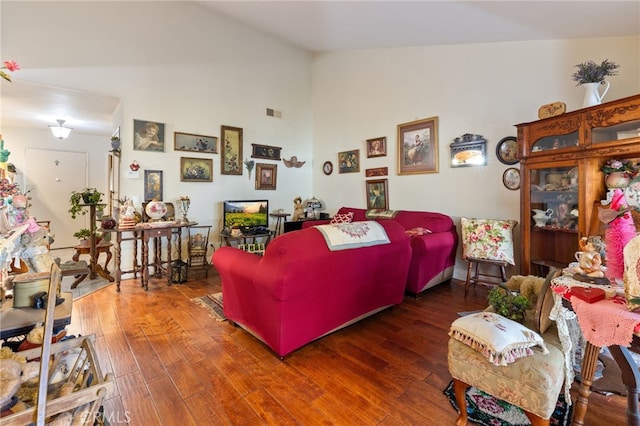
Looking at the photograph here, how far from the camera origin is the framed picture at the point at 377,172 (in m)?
4.85

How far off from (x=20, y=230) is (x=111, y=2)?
157 inches

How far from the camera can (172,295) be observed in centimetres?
339

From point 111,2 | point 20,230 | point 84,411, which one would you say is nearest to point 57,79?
point 111,2

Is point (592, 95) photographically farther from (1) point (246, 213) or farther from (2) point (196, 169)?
(2) point (196, 169)

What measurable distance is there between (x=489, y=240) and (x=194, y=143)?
4.56 m

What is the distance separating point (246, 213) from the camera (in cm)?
497

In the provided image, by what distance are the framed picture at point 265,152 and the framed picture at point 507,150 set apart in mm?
3849

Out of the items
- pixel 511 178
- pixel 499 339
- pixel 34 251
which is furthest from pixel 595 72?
pixel 34 251

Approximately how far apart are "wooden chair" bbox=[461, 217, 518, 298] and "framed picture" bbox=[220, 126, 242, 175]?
386cm

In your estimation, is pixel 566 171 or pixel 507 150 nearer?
pixel 566 171

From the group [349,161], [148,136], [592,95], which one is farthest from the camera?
[349,161]

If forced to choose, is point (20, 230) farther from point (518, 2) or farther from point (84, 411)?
point (518, 2)

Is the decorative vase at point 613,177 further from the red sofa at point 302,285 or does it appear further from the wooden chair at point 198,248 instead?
the wooden chair at point 198,248

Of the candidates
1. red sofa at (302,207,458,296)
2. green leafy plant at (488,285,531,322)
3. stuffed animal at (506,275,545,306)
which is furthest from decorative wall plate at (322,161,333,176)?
green leafy plant at (488,285,531,322)
